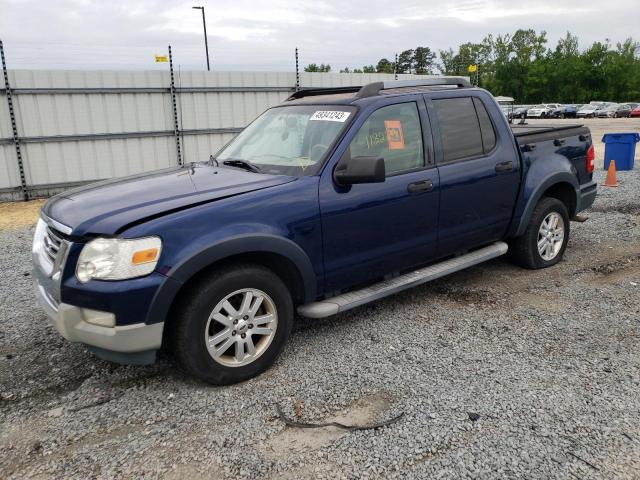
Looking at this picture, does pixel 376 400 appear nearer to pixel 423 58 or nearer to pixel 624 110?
pixel 624 110

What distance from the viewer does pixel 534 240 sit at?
17.3ft

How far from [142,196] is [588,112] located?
52.7m

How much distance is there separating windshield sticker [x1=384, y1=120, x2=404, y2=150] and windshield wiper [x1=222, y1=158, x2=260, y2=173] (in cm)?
101

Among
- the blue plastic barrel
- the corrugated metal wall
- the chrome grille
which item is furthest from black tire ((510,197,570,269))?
the blue plastic barrel

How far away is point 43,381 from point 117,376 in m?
0.47

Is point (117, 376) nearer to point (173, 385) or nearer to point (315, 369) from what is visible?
point (173, 385)

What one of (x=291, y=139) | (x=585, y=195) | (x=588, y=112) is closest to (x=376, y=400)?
(x=291, y=139)

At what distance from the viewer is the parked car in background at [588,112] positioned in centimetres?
4800

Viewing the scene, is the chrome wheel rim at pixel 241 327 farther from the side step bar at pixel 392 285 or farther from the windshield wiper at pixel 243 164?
the windshield wiper at pixel 243 164

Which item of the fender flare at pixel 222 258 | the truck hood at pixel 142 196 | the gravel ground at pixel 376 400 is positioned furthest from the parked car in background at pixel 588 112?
the fender flare at pixel 222 258

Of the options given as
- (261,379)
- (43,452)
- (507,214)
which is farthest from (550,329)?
(43,452)

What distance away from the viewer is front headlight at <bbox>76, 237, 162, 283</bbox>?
2.93 metres

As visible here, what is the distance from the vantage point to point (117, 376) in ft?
11.6

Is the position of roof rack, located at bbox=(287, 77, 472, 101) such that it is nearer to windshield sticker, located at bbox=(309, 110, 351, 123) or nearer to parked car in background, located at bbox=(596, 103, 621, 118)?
windshield sticker, located at bbox=(309, 110, 351, 123)
